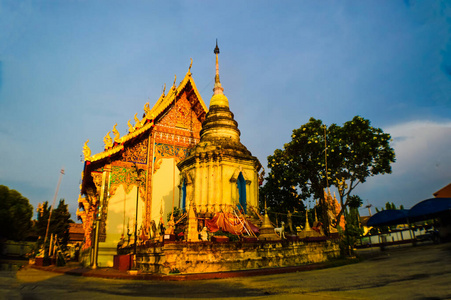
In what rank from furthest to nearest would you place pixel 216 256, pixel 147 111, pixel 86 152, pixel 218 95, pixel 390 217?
pixel 390 217 < pixel 147 111 < pixel 218 95 < pixel 86 152 < pixel 216 256

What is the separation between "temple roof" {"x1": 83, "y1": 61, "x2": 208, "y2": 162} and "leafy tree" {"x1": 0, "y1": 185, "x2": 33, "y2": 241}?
209 inches

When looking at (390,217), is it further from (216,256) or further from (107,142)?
(107,142)

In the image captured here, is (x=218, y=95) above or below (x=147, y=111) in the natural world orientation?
above

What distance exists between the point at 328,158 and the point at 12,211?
1908 cm

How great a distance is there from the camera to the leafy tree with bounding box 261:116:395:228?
61.2ft

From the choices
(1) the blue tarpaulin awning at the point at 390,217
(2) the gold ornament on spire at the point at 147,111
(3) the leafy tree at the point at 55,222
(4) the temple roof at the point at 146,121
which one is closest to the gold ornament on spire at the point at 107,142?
(4) the temple roof at the point at 146,121

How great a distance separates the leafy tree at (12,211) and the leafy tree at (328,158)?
1606 cm

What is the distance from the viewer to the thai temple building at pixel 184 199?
10.7m

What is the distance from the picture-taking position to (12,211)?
18.5 m

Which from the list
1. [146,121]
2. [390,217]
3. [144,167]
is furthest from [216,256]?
[390,217]

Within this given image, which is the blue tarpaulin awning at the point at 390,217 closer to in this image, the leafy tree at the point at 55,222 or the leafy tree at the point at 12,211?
the leafy tree at the point at 12,211

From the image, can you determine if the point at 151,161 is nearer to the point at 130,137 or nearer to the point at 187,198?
the point at 130,137

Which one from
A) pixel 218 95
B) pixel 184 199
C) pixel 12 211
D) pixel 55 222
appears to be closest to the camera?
pixel 184 199

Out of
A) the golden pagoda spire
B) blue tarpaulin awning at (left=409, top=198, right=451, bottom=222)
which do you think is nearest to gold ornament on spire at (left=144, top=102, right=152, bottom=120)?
the golden pagoda spire
